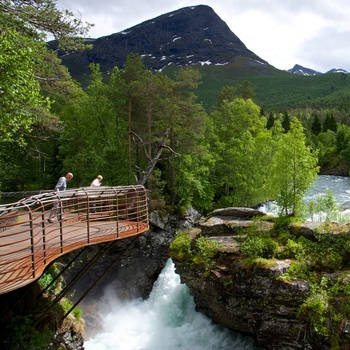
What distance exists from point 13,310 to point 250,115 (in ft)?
100

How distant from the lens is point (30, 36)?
40.3 feet

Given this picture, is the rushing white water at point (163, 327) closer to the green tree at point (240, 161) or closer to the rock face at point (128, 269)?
the rock face at point (128, 269)

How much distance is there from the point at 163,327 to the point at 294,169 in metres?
12.1

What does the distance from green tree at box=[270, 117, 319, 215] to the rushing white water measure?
855 cm

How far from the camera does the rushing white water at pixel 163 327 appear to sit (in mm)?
16297

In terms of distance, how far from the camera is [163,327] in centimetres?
1819

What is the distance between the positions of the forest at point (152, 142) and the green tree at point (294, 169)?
63 mm

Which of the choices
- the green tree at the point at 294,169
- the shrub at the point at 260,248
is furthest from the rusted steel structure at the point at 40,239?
the green tree at the point at 294,169

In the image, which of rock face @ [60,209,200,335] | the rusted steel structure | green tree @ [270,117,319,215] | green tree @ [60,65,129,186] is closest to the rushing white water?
rock face @ [60,209,200,335]

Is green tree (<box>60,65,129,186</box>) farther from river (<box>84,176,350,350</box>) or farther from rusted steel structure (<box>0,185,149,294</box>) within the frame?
rusted steel structure (<box>0,185,149,294</box>)

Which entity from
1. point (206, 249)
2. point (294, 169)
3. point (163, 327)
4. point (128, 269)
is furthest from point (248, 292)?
point (128, 269)

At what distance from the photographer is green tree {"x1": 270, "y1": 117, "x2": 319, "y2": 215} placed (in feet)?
69.9

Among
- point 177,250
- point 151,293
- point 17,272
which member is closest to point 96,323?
point 151,293

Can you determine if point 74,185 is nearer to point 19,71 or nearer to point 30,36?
point 30,36
